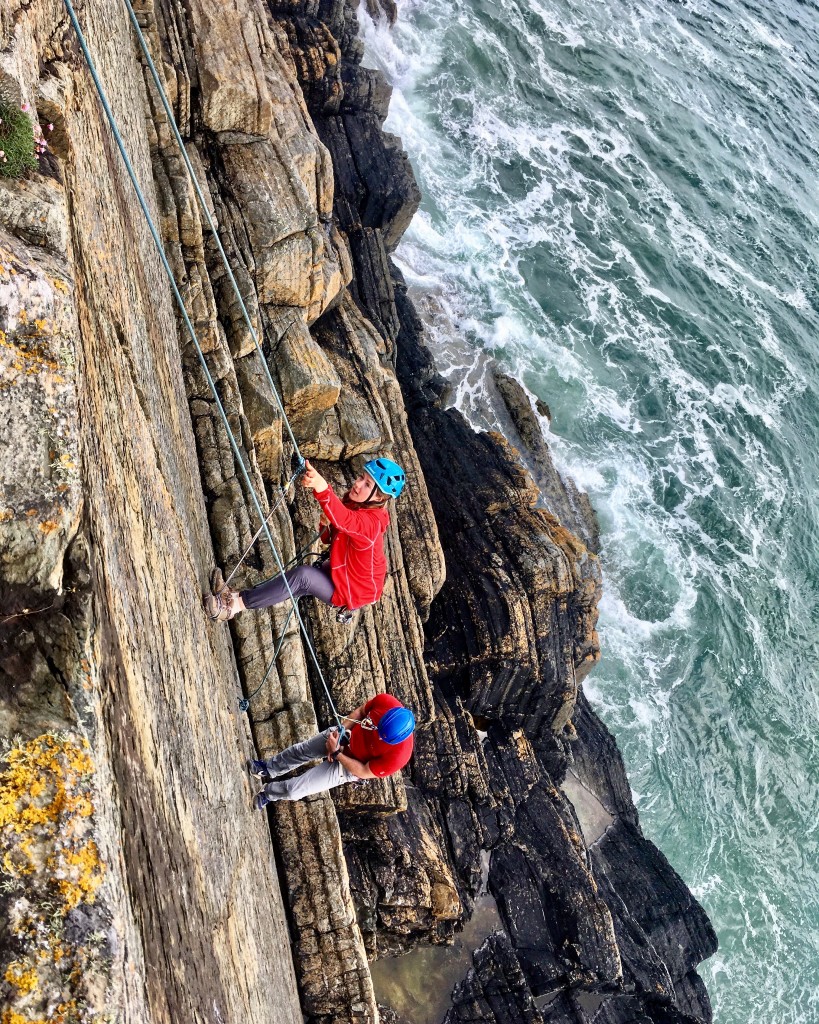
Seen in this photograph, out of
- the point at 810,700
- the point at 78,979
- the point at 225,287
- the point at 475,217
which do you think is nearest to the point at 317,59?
the point at 475,217

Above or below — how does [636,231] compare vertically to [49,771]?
below

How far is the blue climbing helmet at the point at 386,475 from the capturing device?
8242 mm

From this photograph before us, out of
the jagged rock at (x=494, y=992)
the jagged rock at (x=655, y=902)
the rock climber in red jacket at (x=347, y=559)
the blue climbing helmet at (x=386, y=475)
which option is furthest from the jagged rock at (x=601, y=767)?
the blue climbing helmet at (x=386, y=475)

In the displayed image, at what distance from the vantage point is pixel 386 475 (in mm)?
8289

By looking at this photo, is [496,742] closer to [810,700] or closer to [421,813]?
[421,813]

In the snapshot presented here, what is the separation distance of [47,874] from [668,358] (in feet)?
113

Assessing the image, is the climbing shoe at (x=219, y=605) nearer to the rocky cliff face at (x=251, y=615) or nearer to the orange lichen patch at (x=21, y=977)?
the rocky cliff face at (x=251, y=615)

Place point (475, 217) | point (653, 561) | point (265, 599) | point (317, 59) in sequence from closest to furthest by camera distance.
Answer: point (265, 599)
point (317, 59)
point (653, 561)
point (475, 217)

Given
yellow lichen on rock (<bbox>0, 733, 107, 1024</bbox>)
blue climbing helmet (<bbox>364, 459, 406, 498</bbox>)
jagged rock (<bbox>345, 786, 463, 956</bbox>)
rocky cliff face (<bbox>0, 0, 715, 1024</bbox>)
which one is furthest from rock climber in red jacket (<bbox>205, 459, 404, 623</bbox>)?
jagged rock (<bbox>345, 786, 463, 956</bbox>)

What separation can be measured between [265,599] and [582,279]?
96.3 feet

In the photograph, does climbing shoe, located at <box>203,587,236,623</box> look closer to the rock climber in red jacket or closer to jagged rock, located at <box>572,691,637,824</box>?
the rock climber in red jacket

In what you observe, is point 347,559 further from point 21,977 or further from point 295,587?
point 21,977

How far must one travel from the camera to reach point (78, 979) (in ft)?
11.5

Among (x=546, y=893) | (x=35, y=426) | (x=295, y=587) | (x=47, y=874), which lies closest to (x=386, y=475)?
(x=295, y=587)
